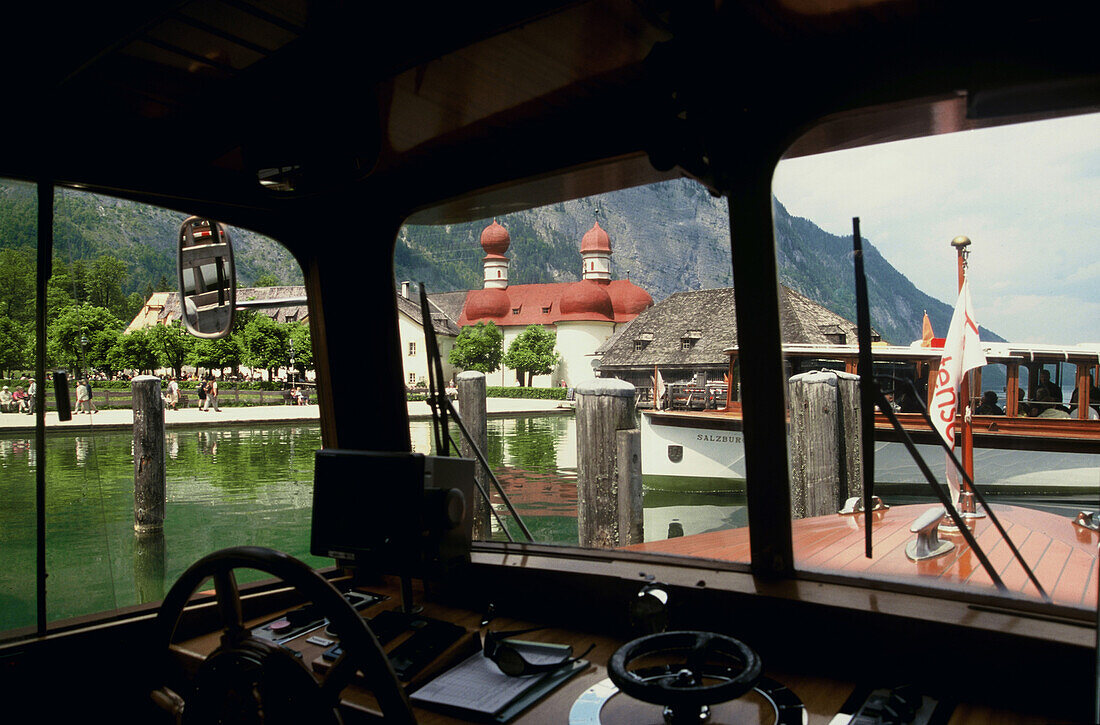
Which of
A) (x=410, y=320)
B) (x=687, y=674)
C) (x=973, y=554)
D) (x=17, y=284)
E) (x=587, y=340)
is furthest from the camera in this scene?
(x=410, y=320)

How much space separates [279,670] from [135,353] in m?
1.83

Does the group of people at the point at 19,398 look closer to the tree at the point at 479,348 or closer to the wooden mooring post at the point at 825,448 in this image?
the tree at the point at 479,348

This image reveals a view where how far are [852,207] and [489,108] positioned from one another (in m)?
1.02

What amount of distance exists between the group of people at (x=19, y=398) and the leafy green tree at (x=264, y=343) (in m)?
0.63

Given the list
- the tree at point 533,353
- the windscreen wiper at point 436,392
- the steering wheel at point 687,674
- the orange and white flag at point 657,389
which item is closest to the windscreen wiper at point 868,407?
the steering wheel at point 687,674

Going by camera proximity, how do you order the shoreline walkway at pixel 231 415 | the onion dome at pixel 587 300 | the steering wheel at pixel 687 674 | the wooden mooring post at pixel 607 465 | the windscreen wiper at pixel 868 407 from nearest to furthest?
the steering wheel at pixel 687 674 < the windscreen wiper at pixel 868 407 < the shoreline walkway at pixel 231 415 < the onion dome at pixel 587 300 < the wooden mooring post at pixel 607 465

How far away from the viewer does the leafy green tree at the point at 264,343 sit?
97.9 inches

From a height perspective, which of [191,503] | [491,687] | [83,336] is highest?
[83,336]

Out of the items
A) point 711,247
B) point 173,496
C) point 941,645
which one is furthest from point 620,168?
point 173,496

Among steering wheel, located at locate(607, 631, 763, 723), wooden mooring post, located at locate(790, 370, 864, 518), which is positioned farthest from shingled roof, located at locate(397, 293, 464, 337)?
steering wheel, located at locate(607, 631, 763, 723)

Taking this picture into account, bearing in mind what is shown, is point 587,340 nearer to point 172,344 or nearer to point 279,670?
point 172,344

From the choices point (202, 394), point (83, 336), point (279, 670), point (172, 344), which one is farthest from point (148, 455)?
point (279, 670)

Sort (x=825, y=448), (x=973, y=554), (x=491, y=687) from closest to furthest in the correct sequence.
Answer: (x=491, y=687)
(x=973, y=554)
(x=825, y=448)

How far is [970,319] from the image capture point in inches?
68.2
